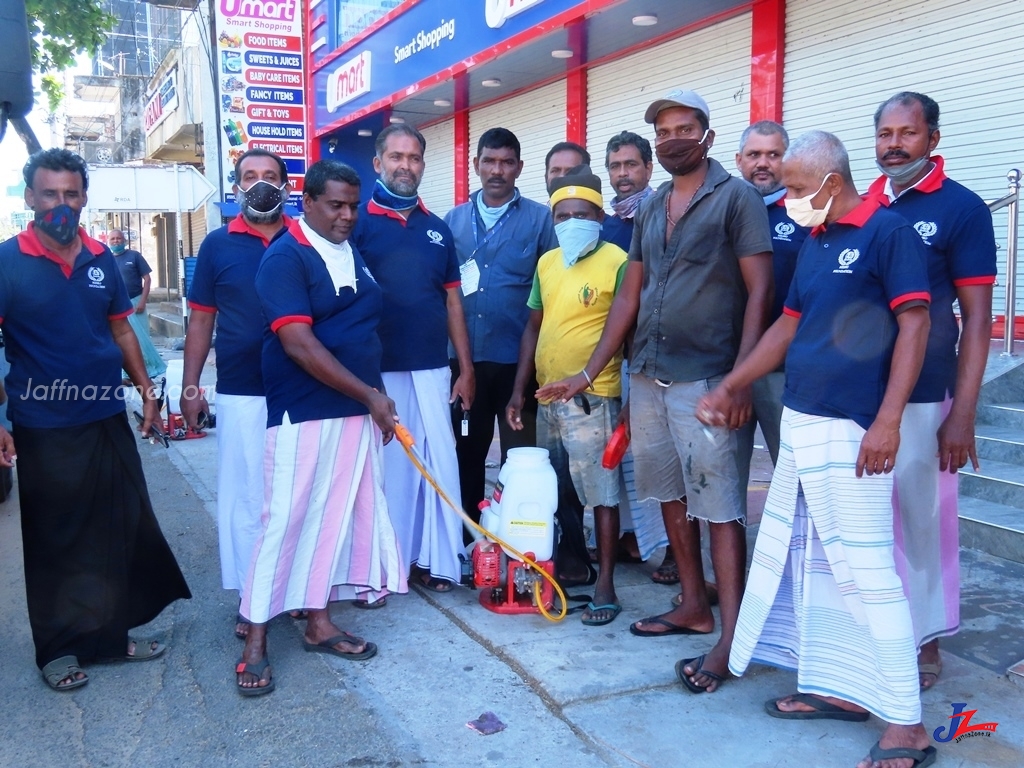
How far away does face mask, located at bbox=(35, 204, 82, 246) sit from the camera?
11.7 feet

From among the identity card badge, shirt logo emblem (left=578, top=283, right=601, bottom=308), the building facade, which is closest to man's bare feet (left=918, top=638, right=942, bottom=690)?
shirt logo emblem (left=578, top=283, right=601, bottom=308)

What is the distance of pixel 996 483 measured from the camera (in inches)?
199

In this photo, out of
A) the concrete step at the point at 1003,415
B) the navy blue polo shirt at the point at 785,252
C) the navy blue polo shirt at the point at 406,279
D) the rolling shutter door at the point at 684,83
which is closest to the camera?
the navy blue polo shirt at the point at 785,252

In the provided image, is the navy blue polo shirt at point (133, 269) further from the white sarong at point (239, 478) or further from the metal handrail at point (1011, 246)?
the metal handrail at point (1011, 246)

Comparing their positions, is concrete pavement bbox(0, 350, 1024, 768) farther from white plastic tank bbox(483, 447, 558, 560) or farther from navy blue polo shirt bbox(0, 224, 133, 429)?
navy blue polo shirt bbox(0, 224, 133, 429)

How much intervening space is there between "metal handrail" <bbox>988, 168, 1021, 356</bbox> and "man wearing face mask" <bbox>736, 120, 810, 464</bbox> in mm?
2146

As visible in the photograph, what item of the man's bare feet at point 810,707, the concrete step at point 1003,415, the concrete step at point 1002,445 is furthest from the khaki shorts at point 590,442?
the concrete step at point 1003,415

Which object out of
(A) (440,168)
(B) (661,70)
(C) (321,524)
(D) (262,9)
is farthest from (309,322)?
(A) (440,168)

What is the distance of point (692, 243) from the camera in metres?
3.54

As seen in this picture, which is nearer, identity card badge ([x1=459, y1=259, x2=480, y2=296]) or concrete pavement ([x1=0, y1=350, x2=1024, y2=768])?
concrete pavement ([x1=0, y1=350, x2=1024, y2=768])

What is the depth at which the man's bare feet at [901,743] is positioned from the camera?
2838 mm

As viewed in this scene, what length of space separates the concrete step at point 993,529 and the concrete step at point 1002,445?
42 centimetres

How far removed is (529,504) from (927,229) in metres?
1.95

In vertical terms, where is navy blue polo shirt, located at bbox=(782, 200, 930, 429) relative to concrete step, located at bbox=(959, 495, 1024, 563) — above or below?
above
